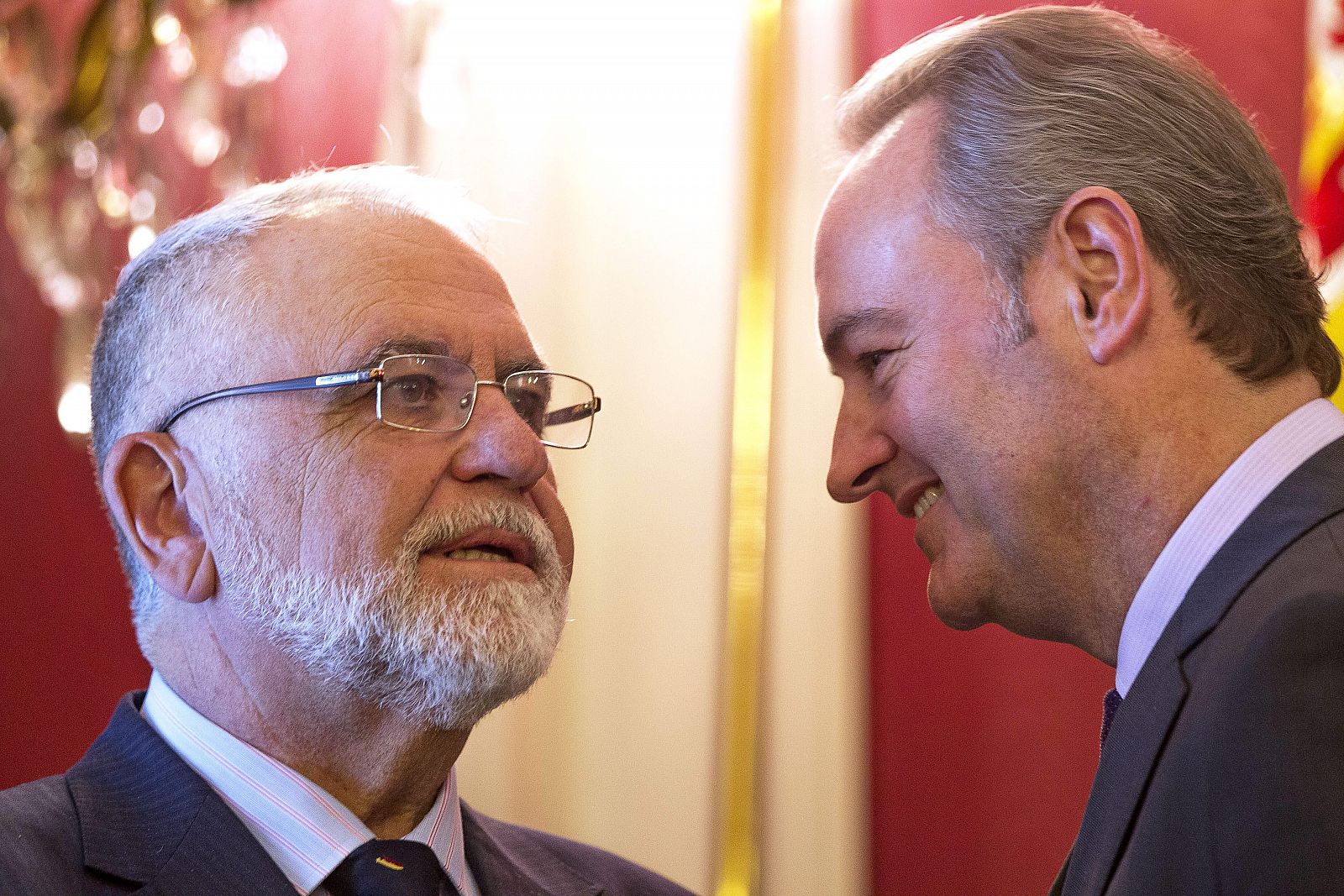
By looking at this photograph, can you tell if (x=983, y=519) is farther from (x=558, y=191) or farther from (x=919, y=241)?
(x=558, y=191)

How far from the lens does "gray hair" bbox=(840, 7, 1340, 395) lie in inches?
61.1

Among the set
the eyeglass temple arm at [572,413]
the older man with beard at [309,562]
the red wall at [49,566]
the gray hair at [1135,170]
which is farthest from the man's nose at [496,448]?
the red wall at [49,566]

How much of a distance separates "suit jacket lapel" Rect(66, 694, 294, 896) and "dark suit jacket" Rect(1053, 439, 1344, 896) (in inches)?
38.2

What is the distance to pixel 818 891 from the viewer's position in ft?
10.5

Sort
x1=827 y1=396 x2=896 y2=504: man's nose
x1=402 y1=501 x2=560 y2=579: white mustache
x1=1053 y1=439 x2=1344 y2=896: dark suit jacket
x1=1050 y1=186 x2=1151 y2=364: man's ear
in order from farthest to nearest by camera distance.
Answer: x1=827 y1=396 x2=896 y2=504: man's nose, x1=402 y1=501 x2=560 y2=579: white mustache, x1=1050 y1=186 x2=1151 y2=364: man's ear, x1=1053 y1=439 x2=1344 y2=896: dark suit jacket

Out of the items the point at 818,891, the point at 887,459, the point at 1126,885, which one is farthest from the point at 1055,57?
the point at 818,891

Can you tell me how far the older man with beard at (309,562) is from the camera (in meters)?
1.61

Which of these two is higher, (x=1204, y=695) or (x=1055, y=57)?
(x=1055, y=57)

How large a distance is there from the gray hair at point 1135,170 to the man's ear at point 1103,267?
3cm

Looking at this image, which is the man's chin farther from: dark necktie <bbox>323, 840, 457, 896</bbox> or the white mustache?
dark necktie <bbox>323, 840, 457, 896</bbox>

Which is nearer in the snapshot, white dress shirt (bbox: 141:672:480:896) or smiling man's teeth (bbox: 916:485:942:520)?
white dress shirt (bbox: 141:672:480:896)

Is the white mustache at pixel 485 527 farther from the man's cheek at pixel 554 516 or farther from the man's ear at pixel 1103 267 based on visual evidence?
the man's ear at pixel 1103 267

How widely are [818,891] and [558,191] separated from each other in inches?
→ 78.5

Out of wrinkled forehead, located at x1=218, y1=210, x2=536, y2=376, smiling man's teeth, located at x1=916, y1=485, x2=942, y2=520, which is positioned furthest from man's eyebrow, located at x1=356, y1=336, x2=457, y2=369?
smiling man's teeth, located at x1=916, y1=485, x2=942, y2=520
